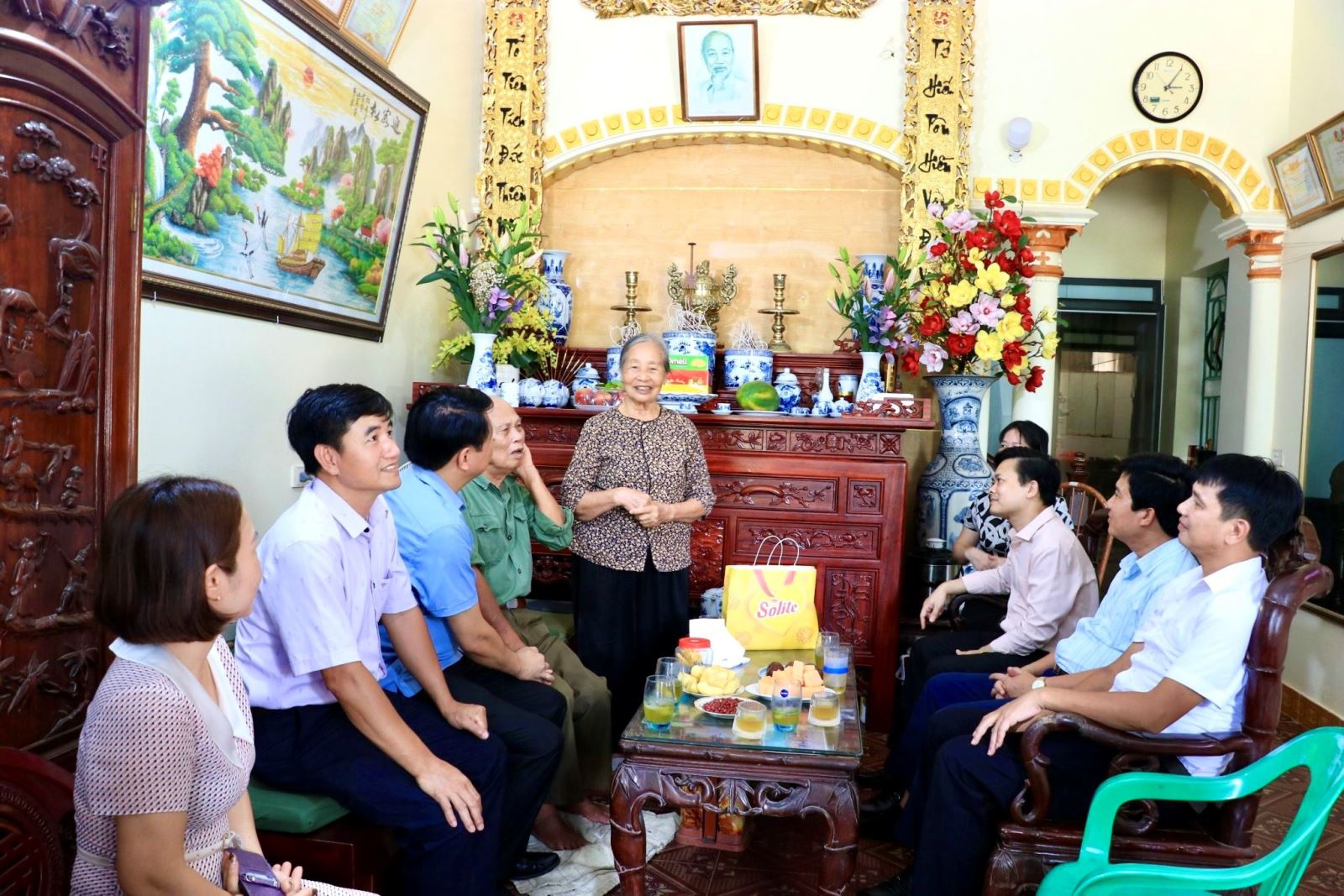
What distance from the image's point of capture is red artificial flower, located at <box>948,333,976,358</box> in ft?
13.0

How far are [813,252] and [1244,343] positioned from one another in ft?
7.49

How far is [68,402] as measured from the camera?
1.80 metres

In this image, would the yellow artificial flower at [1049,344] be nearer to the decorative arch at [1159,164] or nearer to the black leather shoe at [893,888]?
the decorative arch at [1159,164]

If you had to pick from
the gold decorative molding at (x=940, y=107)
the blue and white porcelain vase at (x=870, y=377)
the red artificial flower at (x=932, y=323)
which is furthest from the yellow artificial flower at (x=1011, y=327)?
the gold decorative molding at (x=940, y=107)

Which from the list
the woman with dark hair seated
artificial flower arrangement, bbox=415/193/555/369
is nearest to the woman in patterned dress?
A: artificial flower arrangement, bbox=415/193/555/369

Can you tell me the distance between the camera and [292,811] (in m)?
2.00

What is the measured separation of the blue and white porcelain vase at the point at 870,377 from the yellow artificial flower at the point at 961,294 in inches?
17.5

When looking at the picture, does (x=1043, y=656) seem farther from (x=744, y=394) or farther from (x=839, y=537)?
(x=744, y=394)

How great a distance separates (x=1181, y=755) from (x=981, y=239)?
237cm

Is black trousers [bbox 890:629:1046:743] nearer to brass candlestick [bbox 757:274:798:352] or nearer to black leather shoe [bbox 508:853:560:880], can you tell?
black leather shoe [bbox 508:853:560:880]

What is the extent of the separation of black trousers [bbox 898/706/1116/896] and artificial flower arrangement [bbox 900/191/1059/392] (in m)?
2.04

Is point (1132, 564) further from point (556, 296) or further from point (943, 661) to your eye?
point (556, 296)

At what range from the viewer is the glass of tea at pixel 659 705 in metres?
2.41

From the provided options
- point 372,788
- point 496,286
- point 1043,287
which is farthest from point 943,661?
point 1043,287
